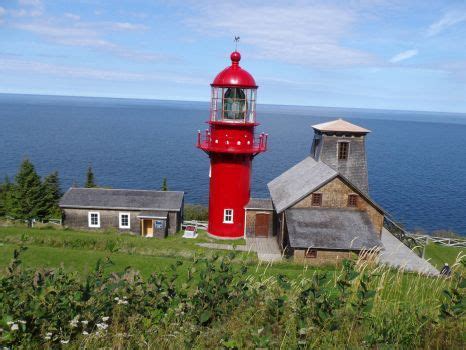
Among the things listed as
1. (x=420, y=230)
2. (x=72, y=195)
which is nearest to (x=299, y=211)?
(x=72, y=195)

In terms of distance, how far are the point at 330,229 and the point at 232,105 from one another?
920 centimetres

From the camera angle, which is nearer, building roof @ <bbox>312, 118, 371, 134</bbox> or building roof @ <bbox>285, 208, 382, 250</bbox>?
building roof @ <bbox>285, 208, 382, 250</bbox>

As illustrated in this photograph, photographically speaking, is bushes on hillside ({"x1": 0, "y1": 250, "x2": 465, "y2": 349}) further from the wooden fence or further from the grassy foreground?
the wooden fence

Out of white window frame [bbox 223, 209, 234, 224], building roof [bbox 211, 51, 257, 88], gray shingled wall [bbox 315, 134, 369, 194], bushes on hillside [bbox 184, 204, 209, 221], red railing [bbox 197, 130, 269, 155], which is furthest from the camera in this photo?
bushes on hillside [bbox 184, 204, 209, 221]

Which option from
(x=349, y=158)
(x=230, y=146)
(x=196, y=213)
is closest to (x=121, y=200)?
(x=230, y=146)

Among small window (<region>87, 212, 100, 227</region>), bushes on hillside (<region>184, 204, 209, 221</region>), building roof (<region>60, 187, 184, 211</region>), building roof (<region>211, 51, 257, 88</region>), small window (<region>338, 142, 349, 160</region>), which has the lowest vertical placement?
bushes on hillside (<region>184, 204, 209, 221</region>)

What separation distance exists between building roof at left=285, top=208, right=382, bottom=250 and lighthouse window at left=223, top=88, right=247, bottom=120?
6480 mm

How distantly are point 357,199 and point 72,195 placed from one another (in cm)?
1980

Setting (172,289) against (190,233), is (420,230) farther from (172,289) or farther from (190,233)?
(172,289)

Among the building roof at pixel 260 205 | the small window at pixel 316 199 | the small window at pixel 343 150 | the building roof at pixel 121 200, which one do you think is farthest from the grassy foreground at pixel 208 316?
the building roof at pixel 121 200

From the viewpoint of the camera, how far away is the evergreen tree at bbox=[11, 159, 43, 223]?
31.4 m

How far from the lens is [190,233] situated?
26766 millimetres

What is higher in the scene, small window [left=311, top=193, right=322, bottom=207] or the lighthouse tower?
the lighthouse tower

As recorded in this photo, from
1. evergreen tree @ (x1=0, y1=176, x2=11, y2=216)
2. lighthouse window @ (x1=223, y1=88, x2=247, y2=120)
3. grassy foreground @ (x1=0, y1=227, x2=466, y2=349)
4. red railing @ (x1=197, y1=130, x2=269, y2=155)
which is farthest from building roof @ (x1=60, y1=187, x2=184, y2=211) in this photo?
grassy foreground @ (x1=0, y1=227, x2=466, y2=349)
